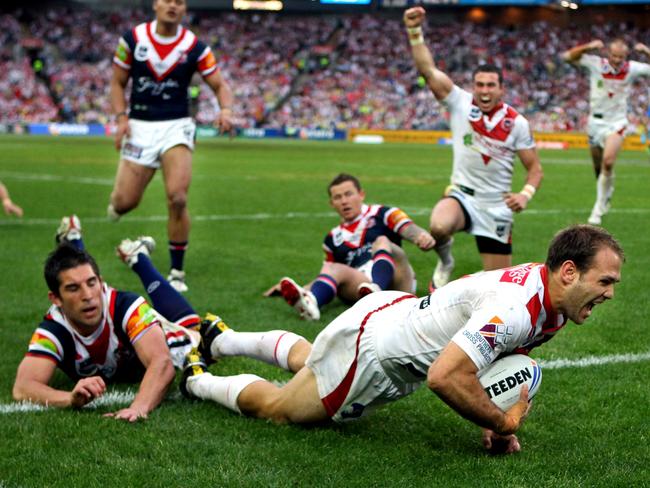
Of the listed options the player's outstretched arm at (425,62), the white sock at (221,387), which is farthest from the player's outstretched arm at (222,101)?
the white sock at (221,387)

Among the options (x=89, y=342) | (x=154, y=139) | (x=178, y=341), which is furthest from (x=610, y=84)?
(x=89, y=342)

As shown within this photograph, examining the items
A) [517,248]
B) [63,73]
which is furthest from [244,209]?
[63,73]

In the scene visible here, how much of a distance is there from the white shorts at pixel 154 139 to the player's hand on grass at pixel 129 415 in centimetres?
436

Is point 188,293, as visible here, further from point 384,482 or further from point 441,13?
point 441,13

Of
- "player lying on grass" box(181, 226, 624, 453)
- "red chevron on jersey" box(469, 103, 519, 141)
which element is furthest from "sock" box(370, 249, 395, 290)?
"player lying on grass" box(181, 226, 624, 453)

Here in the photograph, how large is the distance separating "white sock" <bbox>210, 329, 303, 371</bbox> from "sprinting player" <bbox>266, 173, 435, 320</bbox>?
1.74m

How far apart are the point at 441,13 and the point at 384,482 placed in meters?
60.1

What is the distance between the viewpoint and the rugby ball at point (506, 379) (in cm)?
368

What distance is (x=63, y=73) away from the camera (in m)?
57.2

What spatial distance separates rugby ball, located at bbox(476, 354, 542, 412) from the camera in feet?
12.1

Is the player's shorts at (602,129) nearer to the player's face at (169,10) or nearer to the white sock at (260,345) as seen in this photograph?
Result: the player's face at (169,10)

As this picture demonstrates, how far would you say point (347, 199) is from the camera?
7484 mm

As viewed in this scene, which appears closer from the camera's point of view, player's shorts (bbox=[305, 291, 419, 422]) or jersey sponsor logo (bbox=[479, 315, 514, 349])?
jersey sponsor logo (bbox=[479, 315, 514, 349])

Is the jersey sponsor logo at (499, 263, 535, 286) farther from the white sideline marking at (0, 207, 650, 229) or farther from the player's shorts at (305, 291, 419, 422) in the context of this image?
the white sideline marking at (0, 207, 650, 229)
